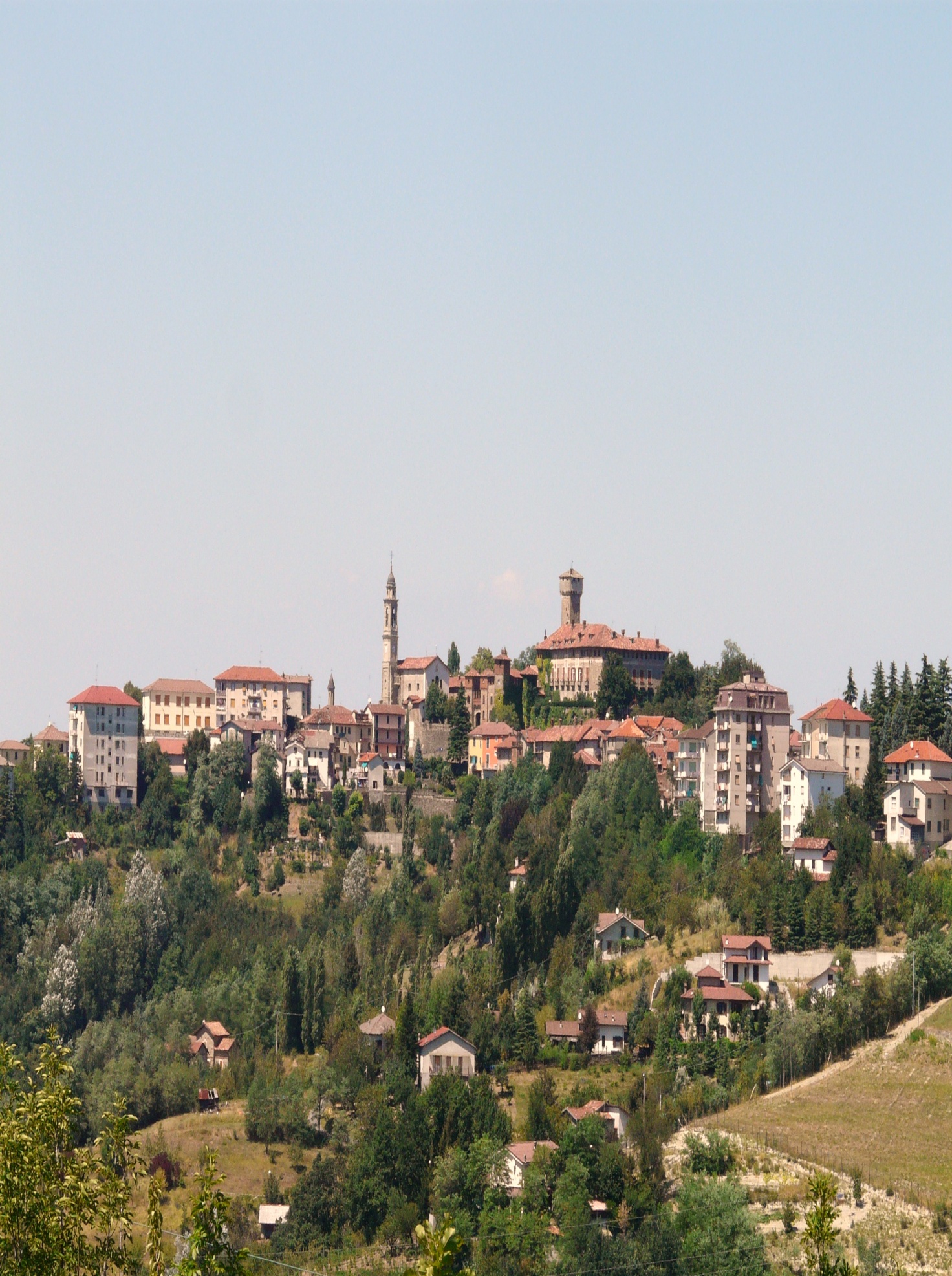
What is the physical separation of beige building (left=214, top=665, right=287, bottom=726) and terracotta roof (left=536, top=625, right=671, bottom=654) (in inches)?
659

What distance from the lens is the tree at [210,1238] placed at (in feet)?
86.7

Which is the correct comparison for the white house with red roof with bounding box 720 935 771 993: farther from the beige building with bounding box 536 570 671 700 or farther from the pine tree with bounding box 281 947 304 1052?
the beige building with bounding box 536 570 671 700

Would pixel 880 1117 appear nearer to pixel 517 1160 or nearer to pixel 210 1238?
pixel 517 1160

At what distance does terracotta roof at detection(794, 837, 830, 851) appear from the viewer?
279 feet

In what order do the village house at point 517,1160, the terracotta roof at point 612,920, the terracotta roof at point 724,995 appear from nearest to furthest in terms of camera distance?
1. the village house at point 517,1160
2. the terracotta roof at point 724,995
3. the terracotta roof at point 612,920

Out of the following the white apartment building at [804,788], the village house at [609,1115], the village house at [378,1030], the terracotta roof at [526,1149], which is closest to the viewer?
the terracotta roof at [526,1149]

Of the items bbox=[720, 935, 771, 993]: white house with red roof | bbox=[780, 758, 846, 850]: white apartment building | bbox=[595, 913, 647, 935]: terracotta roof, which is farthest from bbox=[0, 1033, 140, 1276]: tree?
bbox=[780, 758, 846, 850]: white apartment building

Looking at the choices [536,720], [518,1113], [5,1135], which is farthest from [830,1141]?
[536,720]

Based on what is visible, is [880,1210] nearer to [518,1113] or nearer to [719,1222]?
[719,1222]

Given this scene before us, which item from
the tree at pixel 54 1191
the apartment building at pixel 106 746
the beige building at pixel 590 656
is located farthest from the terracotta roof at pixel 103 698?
the tree at pixel 54 1191

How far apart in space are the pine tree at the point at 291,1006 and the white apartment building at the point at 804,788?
77.0 ft

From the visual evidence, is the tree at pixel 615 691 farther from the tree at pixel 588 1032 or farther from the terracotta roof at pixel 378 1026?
the tree at pixel 588 1032

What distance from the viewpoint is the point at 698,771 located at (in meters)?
94.9

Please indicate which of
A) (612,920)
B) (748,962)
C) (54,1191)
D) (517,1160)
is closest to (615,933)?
(612,920)
